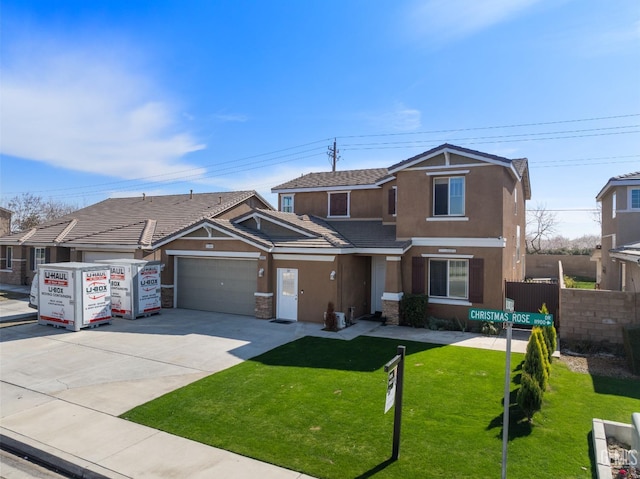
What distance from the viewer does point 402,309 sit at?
51.8 ft

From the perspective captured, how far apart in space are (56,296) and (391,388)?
13.5 m

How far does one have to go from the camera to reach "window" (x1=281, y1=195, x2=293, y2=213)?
23.2m

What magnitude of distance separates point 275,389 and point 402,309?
26.0 feet

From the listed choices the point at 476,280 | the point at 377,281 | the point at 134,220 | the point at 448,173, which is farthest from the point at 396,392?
the point at 134,220

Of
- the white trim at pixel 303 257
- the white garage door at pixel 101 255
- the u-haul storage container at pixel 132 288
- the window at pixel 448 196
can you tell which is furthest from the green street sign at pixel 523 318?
the white garage door at pixel 101 255

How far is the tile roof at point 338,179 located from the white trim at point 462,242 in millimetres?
4779

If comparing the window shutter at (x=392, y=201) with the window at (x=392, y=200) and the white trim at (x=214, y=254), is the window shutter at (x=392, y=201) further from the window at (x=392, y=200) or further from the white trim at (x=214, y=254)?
the white trim at (x=214, y=254)

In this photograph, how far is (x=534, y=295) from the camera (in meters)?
15.4

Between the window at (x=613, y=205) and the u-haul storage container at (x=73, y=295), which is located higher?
the window at (x=613, y=205)

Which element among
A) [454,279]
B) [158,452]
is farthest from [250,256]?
[158,452]

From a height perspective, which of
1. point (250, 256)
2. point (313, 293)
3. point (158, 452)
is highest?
point (250, 256)

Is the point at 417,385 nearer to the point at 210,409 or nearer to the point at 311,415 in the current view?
the point at 311,415

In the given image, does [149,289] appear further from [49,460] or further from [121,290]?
[49,460]

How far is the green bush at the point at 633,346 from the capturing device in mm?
10148
